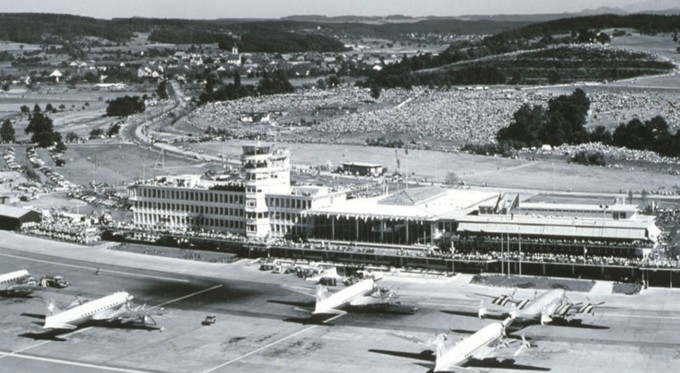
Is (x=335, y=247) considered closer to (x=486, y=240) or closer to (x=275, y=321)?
(x=486, y=240)

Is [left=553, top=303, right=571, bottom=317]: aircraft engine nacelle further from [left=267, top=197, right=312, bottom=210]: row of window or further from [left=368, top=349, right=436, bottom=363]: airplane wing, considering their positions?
[left=267, top=197, right=312, bottom=210]: row of window

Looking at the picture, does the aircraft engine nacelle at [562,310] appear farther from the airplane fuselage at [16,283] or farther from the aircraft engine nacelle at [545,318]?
the airplane fuselage at [16,283]

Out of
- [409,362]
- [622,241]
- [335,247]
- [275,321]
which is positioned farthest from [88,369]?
[622,241]

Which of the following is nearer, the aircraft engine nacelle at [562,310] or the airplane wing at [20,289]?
the aircraft engine nacelle at [562,310]

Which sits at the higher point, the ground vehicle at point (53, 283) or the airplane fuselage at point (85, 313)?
the airplane fuselage at point (85, 313)

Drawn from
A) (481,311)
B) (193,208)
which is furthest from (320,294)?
(193,208)

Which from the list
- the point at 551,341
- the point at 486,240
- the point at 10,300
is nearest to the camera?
the point at 551,341

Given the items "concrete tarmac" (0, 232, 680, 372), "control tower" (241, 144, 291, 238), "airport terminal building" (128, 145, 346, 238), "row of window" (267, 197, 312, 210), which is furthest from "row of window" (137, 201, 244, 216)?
"concrete tarmac" (0, 232, 680, 372)

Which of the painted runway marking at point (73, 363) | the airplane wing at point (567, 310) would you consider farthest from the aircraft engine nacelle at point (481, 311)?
the painted runway marking at point (73, 363)

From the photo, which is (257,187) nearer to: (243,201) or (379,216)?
(243,201)
